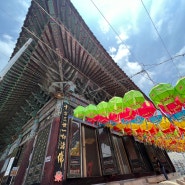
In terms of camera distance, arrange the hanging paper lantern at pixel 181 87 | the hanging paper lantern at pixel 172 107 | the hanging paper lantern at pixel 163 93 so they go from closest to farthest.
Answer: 1. the hanging paper lantern at pixel 181 87
2. the hanging paper lantern at pixel 163 93
3. the hanging paper lantern at pixel 172 107

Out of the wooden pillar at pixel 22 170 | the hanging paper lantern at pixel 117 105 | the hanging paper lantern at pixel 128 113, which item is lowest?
the wooden pillar at pixel 22 170

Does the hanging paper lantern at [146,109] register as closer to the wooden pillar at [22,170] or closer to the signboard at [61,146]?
the signboard at [61,146]

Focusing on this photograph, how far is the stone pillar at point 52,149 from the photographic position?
349 centimetres

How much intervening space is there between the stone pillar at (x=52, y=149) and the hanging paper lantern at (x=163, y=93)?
3.28 meters

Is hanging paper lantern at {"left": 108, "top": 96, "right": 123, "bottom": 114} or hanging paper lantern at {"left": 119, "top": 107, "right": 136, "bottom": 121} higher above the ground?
hanging paper lantern at {"left": 108, "top": 96, "right": 123, "bottom": 114}

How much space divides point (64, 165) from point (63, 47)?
4.72 m

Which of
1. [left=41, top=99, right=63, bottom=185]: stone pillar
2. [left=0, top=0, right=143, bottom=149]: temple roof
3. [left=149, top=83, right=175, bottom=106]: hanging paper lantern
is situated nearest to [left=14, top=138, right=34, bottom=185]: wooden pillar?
[left=41, top=99, right=63, bottom=185]: stone pillar

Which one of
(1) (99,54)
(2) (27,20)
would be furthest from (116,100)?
(2) (27,20)

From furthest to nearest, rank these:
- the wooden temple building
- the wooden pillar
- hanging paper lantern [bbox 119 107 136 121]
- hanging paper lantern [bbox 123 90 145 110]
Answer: the wooden pillar < the wooden temple building < hanging paper lantern [bbox 119 107 136 121] < hanging paper lantern [bbox 123 90 145 110]

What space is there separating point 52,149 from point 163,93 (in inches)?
142

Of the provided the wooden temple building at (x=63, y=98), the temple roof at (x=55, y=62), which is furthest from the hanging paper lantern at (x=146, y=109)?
the temple roof at (x=55, y=62)

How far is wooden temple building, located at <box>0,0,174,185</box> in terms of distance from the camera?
4.16 metres

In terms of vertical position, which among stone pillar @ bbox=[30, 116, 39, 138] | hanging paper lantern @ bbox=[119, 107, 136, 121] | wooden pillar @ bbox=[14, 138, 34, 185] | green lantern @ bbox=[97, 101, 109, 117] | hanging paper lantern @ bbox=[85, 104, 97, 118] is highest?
stone pillar @ bbox=[30, 116, 39, 138]

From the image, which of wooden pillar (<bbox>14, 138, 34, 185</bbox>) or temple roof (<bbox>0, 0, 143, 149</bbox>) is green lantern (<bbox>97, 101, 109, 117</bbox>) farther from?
wooden pillar (<bbox>14, 138, 34, 185</bbox>)
